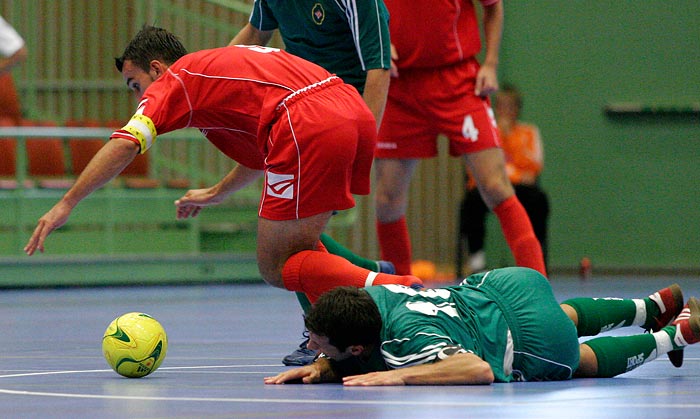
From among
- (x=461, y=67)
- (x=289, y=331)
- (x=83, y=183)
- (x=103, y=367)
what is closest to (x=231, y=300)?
(x=289, y=331)

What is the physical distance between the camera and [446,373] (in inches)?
148

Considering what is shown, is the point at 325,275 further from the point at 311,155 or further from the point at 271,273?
the point at 311,155

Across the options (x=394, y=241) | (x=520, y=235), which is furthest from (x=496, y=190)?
(x=394, y=241)

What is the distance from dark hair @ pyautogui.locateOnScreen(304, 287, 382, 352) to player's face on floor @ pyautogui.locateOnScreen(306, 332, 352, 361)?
0.06 feet

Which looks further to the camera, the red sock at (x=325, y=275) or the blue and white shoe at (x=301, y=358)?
the blue and white shoe at (x=301, y=358)

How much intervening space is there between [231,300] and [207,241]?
9.47ft

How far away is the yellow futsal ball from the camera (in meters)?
4.29

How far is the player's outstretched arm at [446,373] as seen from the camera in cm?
375

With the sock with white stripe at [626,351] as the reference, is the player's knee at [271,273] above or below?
above

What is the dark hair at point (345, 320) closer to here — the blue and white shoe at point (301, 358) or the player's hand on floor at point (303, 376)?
the player's hand on floor at point (303, 376)

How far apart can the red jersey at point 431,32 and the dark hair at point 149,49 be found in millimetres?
2036

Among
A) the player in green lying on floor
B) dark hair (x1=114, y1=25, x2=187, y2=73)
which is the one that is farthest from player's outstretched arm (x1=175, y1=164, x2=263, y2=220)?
the player in green lying on floor

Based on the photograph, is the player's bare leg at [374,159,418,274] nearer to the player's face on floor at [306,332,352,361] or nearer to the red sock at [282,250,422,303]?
the red sock at [282,250,422,303]

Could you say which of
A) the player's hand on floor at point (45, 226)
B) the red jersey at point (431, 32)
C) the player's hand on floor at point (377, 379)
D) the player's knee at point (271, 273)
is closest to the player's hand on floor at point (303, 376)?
the player's hand on floor at point (377, 379)
